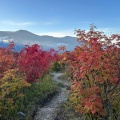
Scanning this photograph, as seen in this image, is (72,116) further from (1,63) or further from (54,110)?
(1,63)

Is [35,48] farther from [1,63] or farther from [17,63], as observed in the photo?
[1,63]

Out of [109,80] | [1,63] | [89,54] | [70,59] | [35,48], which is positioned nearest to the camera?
[89,54]

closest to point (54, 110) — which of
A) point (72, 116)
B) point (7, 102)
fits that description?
point (72, 116)

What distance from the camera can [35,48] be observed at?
14.4m

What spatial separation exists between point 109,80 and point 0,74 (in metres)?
4.91

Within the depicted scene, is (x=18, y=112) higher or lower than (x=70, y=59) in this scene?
lower

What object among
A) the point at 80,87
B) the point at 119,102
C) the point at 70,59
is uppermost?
the point at 70,59

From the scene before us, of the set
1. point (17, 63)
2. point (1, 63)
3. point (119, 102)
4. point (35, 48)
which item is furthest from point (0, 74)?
point (119, 102)

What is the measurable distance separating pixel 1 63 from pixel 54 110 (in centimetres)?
355

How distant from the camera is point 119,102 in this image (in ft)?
31.9

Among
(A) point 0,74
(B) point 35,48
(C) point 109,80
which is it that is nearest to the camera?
(C) point 109,80

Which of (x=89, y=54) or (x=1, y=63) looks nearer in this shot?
(x=89, y=54)

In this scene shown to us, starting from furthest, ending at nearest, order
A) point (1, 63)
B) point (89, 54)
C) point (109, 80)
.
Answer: point (1, 63) → point (109, 80) → point (89, 54)

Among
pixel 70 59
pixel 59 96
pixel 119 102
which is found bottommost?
pixel 59 96
